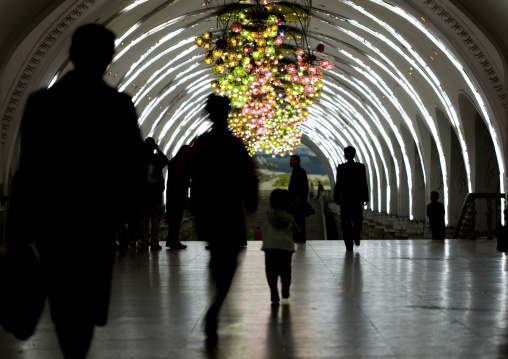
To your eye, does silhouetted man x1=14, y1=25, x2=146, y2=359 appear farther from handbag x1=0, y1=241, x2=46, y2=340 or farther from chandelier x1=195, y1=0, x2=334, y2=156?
chandelier x1=195, y1=0, x2=334, y2=156

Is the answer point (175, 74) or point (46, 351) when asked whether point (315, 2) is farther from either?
point (46, 351)

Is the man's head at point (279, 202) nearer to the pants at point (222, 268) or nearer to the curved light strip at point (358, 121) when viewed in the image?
the pants at point (222, 268)

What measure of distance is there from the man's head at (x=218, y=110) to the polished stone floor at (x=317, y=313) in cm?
139

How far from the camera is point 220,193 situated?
5.70 metres

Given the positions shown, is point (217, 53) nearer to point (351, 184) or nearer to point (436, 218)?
point (351, 184)

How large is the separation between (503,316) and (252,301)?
2.03m

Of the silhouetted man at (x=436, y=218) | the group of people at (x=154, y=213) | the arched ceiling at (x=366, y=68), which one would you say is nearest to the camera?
the group of people at (x=154, y=213)

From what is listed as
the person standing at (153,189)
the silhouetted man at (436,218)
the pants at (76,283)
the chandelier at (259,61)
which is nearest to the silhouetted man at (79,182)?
the pants at (76,283)

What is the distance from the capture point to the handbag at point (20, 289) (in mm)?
3646

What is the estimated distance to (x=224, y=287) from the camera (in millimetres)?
5582

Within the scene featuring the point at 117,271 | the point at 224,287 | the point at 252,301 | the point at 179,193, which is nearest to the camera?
the point at 224,287

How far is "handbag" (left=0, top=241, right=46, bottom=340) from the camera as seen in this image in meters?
A: 3.65

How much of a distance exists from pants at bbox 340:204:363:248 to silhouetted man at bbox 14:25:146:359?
8.80 meters

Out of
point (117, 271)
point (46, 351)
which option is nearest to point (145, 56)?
point (117, 271)
